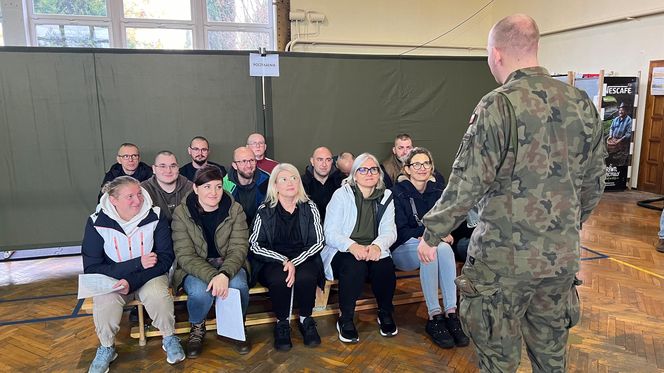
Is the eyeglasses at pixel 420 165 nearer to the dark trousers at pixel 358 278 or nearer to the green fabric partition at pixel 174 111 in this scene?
the dark trousers at pixel 358 278

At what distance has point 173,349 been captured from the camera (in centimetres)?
257

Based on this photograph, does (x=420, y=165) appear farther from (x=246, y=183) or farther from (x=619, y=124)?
(x=619, y=124)

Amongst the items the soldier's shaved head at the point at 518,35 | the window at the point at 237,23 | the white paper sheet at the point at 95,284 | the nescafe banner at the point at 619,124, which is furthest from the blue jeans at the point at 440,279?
→ the window at the point at 237,23

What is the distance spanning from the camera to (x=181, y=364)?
254 centimetres

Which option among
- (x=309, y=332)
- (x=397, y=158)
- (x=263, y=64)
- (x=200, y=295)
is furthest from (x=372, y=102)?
(x=200, y=295)

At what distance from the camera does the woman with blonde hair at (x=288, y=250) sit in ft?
8.95

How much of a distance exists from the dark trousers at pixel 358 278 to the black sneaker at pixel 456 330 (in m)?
0.36

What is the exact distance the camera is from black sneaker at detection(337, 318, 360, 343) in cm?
274

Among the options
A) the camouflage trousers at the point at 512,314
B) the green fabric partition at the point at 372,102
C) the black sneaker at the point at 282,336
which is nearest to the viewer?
the camouflage trousers at the point at 512,314

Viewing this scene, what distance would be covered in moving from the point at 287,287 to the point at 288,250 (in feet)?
0.77

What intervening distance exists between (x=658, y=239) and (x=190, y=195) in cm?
446

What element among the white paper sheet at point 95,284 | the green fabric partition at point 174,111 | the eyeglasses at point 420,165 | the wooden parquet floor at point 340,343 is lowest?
the wooden parquet floor at point 340,343

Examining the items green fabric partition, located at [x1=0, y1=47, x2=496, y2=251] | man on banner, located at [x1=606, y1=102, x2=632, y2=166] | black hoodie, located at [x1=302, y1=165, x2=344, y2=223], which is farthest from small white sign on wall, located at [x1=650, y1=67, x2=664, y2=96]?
black hoodie, located at [x1=302, y1=165, x2=344, y2=223]

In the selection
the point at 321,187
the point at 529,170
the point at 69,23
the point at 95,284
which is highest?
the point at 69,23
